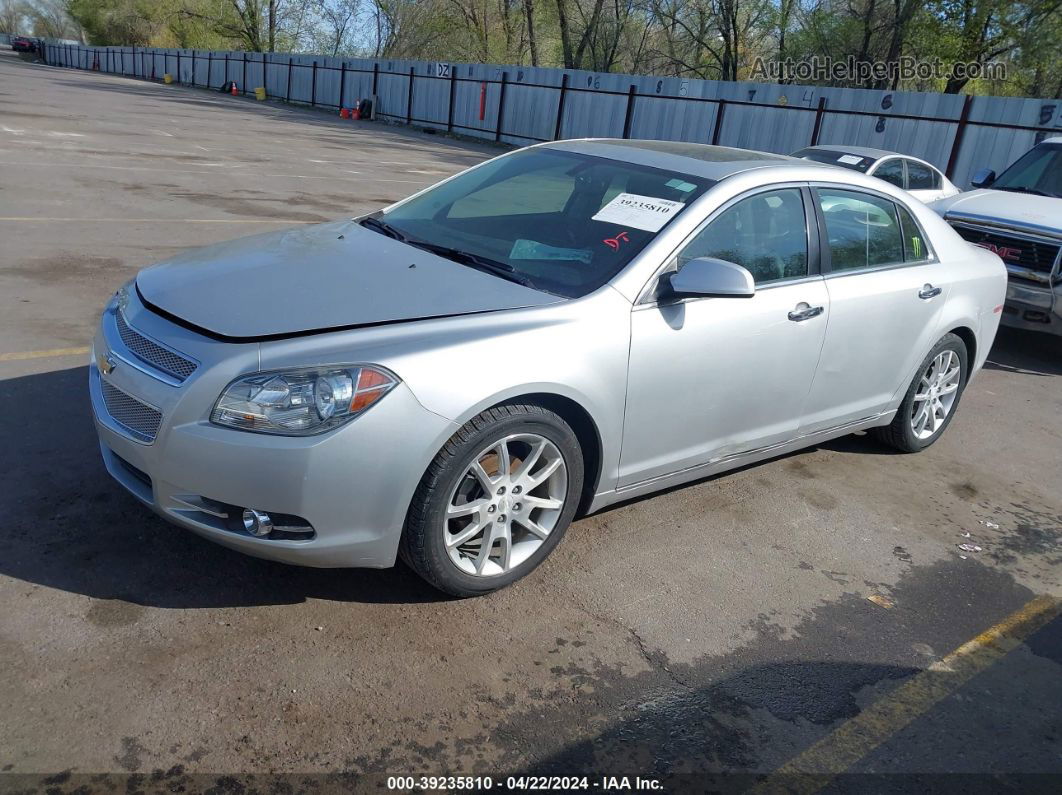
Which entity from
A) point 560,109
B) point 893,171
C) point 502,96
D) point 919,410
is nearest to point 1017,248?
point 919,410

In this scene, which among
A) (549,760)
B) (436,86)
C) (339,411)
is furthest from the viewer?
(436,86)

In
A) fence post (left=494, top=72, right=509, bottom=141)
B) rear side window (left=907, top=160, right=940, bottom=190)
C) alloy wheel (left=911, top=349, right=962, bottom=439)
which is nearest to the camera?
alloy wheel (left=911, top=349, right=962, bottom=439)

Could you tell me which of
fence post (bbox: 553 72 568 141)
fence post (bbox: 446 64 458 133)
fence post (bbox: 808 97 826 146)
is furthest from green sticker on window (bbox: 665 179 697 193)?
fence post (bbox: 446 64 458 133)

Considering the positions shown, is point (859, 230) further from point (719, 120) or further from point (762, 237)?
point (719, 120)

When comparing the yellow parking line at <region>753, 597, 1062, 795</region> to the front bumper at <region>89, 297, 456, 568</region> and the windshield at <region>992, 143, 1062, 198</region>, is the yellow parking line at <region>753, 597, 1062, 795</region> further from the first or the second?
the windshield at <region>992, 143, 1062, 198</region>

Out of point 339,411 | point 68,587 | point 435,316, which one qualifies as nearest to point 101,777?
point 68,587

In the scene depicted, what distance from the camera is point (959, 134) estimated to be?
1870cm

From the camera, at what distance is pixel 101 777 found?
2.40 m

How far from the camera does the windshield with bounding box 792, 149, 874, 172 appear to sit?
12.2 m

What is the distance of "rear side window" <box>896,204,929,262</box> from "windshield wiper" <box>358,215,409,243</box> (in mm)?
2717

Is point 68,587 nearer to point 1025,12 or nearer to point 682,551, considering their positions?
point 682,551

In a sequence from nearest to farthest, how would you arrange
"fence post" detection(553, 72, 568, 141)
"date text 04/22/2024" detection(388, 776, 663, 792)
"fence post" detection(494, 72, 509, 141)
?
"date text 04/22/2024" detection(388, 776, 663, 792) → "fence post" detection(553, 72, 568, 141) → "fence post" detection(494, 72, 509, 141)

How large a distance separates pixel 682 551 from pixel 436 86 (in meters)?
30.7

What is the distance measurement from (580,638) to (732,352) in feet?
4.61
